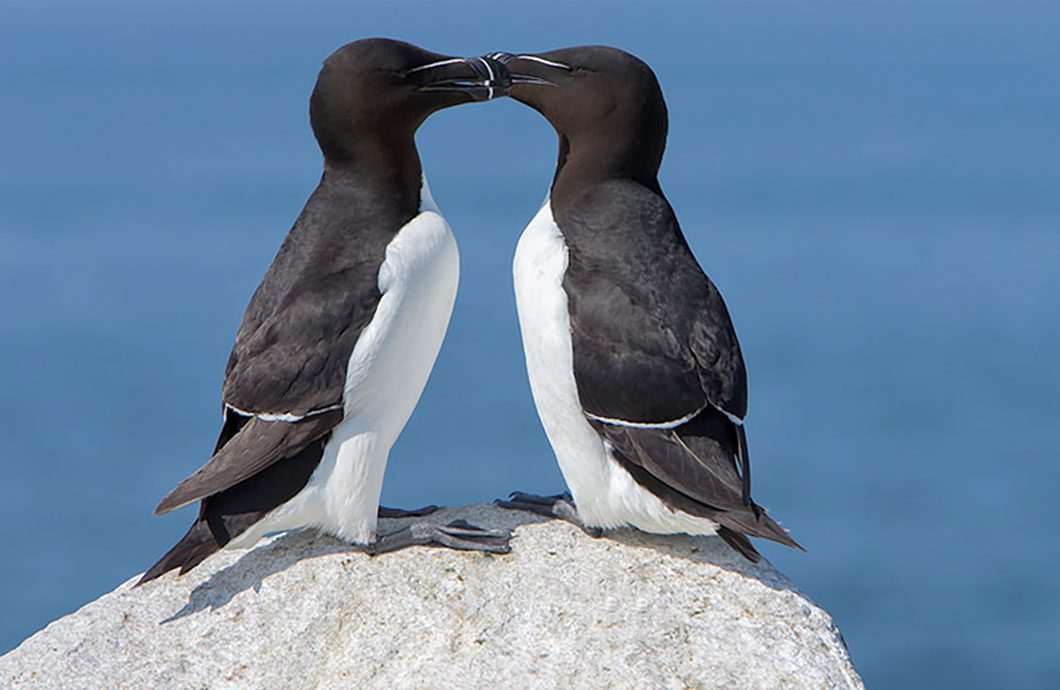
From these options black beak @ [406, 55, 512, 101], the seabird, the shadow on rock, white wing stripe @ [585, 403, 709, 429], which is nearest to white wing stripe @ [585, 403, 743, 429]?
white wing stripe @ [585, 403, 709, 429]

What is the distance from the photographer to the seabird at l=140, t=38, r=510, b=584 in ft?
15.5

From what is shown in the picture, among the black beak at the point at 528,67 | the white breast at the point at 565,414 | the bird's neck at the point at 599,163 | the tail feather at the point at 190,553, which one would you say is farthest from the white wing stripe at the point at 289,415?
the black beak at the point at 528,67

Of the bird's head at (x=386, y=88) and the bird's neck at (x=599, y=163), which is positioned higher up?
the bird's head at (x=386, y=88)

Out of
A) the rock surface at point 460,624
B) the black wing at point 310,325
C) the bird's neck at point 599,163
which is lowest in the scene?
the rock surface at point 460,624

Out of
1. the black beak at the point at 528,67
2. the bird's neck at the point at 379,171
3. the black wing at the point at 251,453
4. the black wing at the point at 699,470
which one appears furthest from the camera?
the black beak at the point at 528,67

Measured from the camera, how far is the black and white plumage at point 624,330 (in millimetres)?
4668

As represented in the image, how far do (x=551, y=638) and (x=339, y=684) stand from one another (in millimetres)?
662

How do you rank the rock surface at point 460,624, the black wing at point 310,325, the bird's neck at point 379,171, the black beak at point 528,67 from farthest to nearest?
the black beak at point 528,67, the bird's neck at point 379,171, the black wing at point 310,325, the rock surface at point 460,624

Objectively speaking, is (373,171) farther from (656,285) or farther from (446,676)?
(446,676)

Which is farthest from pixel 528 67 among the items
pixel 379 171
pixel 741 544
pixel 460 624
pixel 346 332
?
pixel 460 624

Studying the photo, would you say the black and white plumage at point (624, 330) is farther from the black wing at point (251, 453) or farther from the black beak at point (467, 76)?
the black wing at point (251, 453)

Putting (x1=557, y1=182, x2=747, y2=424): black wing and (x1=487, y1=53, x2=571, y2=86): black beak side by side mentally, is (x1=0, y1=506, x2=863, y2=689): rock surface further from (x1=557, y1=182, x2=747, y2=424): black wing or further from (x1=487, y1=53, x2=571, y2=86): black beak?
(x1=487, y1=53, x2=571, y2=86): black beak

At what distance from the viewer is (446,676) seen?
441 centimetres

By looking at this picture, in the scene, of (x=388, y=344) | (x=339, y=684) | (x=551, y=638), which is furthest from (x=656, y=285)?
(x=339, y=684)
